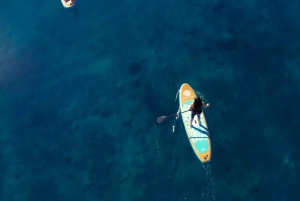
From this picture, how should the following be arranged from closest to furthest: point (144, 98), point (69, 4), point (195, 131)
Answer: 1. point (195, 131)
2. point (144, 98)
3. point (69, 4)

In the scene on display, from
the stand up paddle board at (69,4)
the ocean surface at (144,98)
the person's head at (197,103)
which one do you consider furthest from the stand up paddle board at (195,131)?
the stand up paddle board at (69,4)

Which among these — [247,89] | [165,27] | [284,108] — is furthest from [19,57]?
[284,108]

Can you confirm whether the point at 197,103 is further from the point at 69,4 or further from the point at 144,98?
the point at 69,4

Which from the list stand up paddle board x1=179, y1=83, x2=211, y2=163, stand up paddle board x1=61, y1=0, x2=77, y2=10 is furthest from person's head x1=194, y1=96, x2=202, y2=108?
stand up paddle board x1=61, y1=0, x2=77, y2=10

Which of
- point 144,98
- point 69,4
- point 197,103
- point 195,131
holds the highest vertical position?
point 69,4

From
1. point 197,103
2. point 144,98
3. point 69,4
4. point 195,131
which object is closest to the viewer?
A: point 197,103

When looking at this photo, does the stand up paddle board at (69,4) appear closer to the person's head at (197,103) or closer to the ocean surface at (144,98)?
the ocean surface at (144,98)

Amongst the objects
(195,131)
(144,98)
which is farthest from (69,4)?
(195,131)

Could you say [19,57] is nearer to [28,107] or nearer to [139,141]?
[28,107]
